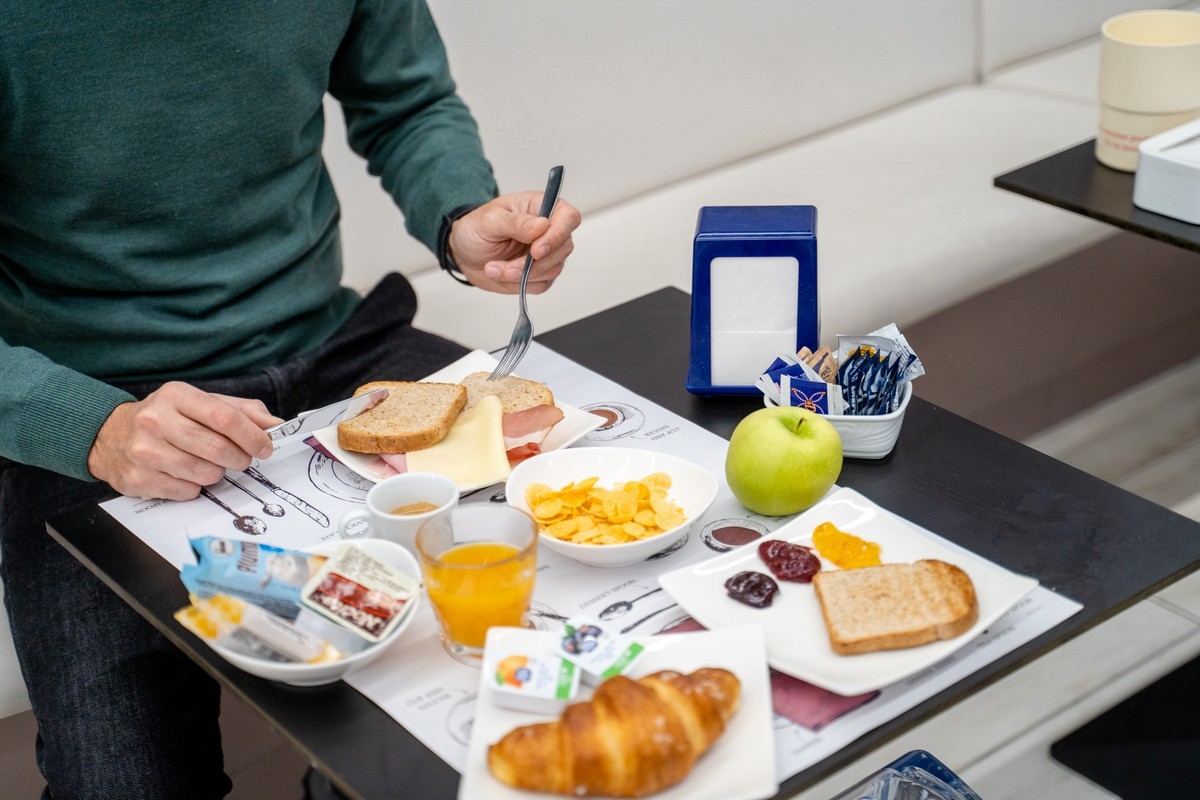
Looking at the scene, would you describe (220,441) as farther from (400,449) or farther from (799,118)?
(799,118)

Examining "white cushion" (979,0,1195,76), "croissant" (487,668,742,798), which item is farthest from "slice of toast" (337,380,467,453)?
"white cushion" (979,0,1195,76)

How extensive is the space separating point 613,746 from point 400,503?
34cm

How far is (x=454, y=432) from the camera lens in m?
1.18

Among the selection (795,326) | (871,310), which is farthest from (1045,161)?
(795,326)

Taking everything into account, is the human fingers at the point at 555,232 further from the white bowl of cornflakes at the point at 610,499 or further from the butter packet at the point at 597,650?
the butter packet at the point at 597,650

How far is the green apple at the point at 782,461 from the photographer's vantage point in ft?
3.30

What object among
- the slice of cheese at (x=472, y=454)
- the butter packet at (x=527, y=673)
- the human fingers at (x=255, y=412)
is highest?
the human fingers at (x=255, y=412)

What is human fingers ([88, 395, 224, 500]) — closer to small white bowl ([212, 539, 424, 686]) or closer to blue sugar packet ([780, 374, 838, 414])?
small white bowl ([212, 539, 424, 686])

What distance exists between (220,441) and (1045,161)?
4.61 feet

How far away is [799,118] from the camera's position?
8.68 feet

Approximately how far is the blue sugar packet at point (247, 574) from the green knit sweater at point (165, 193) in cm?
37

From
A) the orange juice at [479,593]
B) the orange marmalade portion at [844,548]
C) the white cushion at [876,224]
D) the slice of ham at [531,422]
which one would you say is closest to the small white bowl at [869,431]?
the orange marmalade portion at [844,548]

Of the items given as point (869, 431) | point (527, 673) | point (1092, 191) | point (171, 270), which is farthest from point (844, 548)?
point (1092, 191)

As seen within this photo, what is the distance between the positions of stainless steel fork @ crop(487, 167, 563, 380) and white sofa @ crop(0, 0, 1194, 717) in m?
0.68
